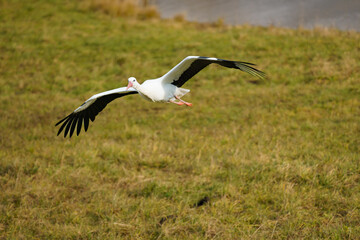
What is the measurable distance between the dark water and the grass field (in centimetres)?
240

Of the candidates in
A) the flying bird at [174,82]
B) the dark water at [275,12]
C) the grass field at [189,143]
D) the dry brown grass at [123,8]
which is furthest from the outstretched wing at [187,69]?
the dry brown grass at [123,8]

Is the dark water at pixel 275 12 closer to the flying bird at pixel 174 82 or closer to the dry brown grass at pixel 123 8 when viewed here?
the dry brown grass at pixel 123 8

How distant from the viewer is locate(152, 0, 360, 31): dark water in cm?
1762

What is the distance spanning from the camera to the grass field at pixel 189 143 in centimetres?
588

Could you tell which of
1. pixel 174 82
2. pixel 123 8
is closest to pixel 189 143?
pixel 174 82

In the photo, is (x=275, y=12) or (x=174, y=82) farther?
(x=275, y=12)

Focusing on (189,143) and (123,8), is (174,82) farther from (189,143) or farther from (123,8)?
(123,8)

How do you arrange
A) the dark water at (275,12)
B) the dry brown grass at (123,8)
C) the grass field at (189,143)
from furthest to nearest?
the dry brown grass at (123,8)
the dark water at (275,12)
the grass field at (189,143)

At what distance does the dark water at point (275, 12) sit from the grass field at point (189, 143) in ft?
7.89

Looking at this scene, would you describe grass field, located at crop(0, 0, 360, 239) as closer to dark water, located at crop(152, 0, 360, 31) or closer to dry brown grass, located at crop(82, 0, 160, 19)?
dark water, located at crop(152, 0, 360, 31)

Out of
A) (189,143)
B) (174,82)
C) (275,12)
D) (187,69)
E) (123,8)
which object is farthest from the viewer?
(123,8)

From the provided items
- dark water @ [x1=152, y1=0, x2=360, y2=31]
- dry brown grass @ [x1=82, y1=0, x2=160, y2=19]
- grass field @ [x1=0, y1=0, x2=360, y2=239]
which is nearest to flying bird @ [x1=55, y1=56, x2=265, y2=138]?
grass field @ [x1=0, y1=0, x2=360, y2=239]

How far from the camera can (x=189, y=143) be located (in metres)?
8.48

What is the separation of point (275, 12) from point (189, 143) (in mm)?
13143
